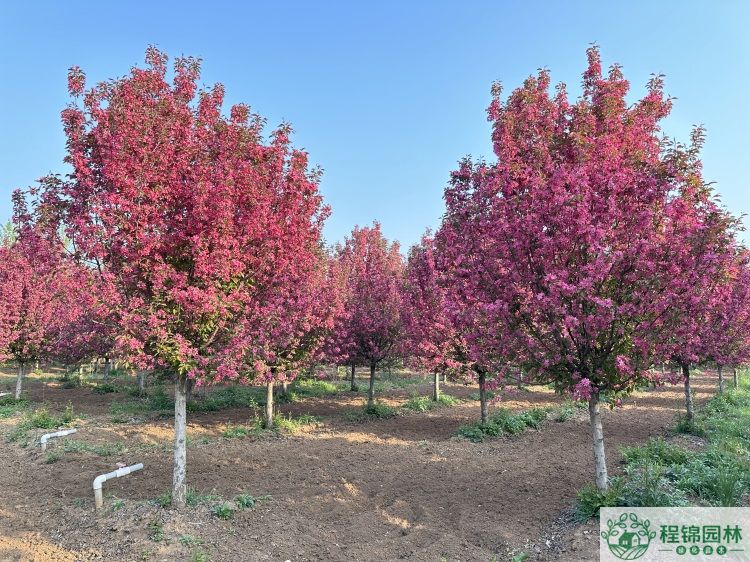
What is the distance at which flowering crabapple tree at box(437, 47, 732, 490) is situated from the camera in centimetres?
589

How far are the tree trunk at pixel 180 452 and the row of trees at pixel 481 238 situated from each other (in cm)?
4

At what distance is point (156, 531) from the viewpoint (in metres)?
6.00

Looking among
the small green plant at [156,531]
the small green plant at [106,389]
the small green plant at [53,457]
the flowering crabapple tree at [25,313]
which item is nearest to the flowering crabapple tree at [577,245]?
the small green plant at [156,531]

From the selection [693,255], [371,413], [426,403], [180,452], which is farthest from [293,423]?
[693,255]

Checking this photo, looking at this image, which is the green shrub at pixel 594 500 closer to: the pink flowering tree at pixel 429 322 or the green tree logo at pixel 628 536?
the green tree logo at pixel 628 536

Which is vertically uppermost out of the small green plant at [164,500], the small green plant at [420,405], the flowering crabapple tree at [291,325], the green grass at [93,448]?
the flowering crabapple tree at [291,325]

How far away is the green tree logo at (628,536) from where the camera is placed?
16.6 ft

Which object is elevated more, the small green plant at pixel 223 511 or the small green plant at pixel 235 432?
the small green plant at pixel 223 511

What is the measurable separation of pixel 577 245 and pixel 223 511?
6182mm

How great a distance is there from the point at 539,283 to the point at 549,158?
181cm

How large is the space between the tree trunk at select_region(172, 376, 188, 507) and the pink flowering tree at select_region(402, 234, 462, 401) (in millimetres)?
7592

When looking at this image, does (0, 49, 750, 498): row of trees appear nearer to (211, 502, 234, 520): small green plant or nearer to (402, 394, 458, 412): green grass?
(211, 502, 234, 520): small green plant

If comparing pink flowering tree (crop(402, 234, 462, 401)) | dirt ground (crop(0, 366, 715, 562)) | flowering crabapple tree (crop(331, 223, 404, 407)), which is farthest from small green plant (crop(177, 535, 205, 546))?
flowering crabapple tree (crop(331, 223, 404, 407))

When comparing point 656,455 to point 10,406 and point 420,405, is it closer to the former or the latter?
point 420,405
